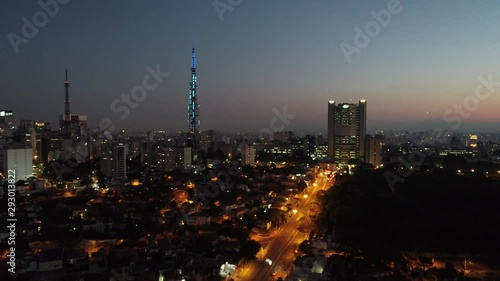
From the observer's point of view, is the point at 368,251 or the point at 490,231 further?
the point at 490,231

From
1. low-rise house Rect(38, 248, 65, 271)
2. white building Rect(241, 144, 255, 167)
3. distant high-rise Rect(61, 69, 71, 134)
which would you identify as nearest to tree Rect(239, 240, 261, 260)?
low-rise house Rect(38, 248, 65, 271)

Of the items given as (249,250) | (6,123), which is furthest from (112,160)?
(6,123)

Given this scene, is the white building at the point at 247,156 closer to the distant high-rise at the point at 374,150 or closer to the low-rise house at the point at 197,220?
the distant high-rise at the point at 374,150

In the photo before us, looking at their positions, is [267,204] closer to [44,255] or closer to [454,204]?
[454,204]

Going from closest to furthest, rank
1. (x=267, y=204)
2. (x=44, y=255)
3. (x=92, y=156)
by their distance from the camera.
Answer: (x=44, y=255), (x=267, y=204), (x=92, y=156)

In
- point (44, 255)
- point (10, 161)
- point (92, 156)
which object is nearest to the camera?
point (44, 255)

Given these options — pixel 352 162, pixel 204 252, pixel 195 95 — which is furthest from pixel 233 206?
pixel 195 95

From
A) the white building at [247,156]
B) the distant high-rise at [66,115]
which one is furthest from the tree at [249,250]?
the distant high-rise at [66,115]
